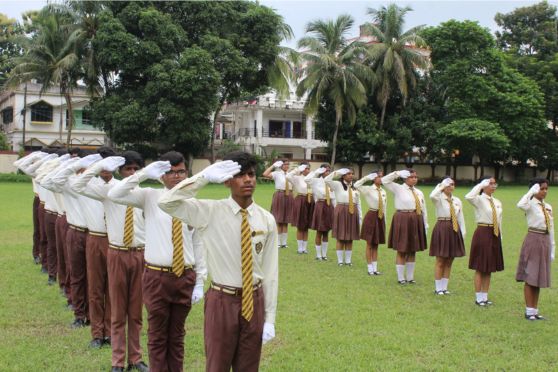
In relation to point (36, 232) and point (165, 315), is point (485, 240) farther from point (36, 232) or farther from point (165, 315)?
point (36, 232)

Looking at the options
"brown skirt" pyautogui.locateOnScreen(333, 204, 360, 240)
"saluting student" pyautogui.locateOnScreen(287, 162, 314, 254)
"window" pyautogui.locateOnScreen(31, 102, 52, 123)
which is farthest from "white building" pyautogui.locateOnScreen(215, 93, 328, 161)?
"brown skirt" pyautogui.locateOnScreen(333, 204, 360, 240)

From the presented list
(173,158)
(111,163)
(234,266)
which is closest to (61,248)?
(111,163)

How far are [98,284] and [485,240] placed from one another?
540cm

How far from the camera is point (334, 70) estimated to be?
35.1 metres

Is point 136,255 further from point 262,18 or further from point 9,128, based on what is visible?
point 9,128

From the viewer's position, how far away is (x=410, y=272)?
32.8 ft

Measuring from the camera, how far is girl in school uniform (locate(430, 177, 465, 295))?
907cm

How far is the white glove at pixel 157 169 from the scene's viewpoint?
14.0 ft

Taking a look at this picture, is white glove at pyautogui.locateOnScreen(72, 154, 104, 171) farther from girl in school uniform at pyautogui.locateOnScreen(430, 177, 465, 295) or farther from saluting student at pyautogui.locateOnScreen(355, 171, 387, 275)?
saluting student at pyautogui.locateOnScreen(355, 171, 387, 275)

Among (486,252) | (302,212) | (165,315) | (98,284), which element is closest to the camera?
(165,315)

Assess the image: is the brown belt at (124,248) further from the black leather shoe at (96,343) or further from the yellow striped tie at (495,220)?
the yellow striped tie at (495,220)

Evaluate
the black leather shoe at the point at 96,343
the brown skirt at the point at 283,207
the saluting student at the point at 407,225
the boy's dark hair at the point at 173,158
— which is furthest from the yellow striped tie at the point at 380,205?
the boy's dark hair at the point at 173,158

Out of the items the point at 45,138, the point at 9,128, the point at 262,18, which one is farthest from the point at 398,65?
the point at 9,128

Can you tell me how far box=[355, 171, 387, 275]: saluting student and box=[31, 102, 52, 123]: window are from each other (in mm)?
36758
